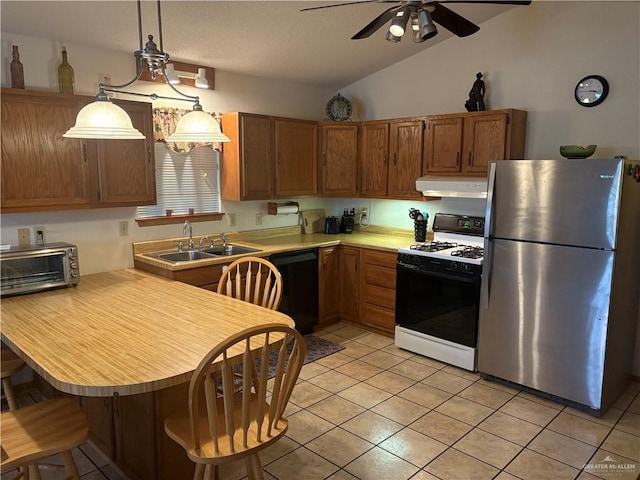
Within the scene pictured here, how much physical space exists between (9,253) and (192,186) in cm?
164

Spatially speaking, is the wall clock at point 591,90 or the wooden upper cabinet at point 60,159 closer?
the wooden upper cabinet at point 60,159

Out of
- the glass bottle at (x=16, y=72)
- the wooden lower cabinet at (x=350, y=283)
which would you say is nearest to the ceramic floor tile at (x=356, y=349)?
the wooden lower cabinet at (x=350, y=283)

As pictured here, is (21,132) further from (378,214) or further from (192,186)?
(378,214)

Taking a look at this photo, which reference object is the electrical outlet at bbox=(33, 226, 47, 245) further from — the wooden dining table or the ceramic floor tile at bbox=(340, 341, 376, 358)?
the ceramic floor tile at bbox=(340, 341, 376, 358)

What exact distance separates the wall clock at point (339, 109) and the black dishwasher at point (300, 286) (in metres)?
1.48

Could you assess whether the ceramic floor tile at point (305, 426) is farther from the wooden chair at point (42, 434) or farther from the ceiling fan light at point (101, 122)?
the ceiling fan light at point (101, 122)

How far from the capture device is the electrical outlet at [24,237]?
3.08 m

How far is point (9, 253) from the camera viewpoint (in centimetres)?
269

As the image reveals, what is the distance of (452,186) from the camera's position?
A: 12.5 feet

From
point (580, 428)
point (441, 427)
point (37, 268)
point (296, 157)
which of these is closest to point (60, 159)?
point (37, 268)

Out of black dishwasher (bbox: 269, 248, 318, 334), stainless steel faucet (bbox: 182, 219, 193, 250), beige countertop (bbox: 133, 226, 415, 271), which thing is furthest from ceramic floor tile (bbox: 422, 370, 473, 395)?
stainless steel faucet (bbox: 182, 219, 193, 250)

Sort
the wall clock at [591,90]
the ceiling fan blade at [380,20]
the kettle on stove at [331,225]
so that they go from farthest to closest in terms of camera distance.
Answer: the kettle on stove at [331,225], the wall clock at [591,90], the ceiling fan blade at [380,20]

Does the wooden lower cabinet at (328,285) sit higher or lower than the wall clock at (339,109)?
lower

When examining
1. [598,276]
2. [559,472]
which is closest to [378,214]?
[598,276]
